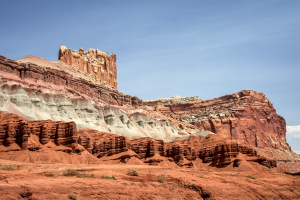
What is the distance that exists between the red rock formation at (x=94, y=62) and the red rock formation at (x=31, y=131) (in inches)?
2584

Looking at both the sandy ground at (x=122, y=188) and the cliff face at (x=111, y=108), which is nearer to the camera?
the sandy ground at (x=122, y=188)

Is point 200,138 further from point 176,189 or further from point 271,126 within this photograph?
point 271,126

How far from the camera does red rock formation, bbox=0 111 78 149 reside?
45.9 meters

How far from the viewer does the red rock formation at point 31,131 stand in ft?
151

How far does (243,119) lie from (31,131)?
10629 cm

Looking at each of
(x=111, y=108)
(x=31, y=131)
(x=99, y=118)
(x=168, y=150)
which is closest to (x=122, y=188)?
(x=31, y=131)

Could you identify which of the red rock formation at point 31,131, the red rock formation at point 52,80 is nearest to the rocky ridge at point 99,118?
the red rock formation at point 52,80

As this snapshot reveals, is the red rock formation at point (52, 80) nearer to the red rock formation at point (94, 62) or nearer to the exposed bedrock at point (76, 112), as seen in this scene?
the exposed bedrock at point (76, 112)

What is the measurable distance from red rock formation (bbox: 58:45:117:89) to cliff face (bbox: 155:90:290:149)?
129 ft

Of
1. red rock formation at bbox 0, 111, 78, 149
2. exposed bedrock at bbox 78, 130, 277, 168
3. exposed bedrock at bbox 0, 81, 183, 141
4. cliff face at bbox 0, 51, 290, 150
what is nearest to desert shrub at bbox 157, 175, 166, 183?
red rock formation at bbox 0, 111, 78, 149

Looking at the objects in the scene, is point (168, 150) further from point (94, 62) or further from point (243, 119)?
point (243, 119)

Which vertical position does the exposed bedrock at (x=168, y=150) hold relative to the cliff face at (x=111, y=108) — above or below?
below

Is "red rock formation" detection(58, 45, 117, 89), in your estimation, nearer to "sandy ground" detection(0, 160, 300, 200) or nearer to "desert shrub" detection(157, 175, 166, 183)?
"sandy ground" detection(0, 160, 300, 200)

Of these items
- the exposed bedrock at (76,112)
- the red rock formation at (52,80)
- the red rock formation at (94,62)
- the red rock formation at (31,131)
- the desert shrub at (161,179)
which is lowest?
the desert shrub at (161,179)
